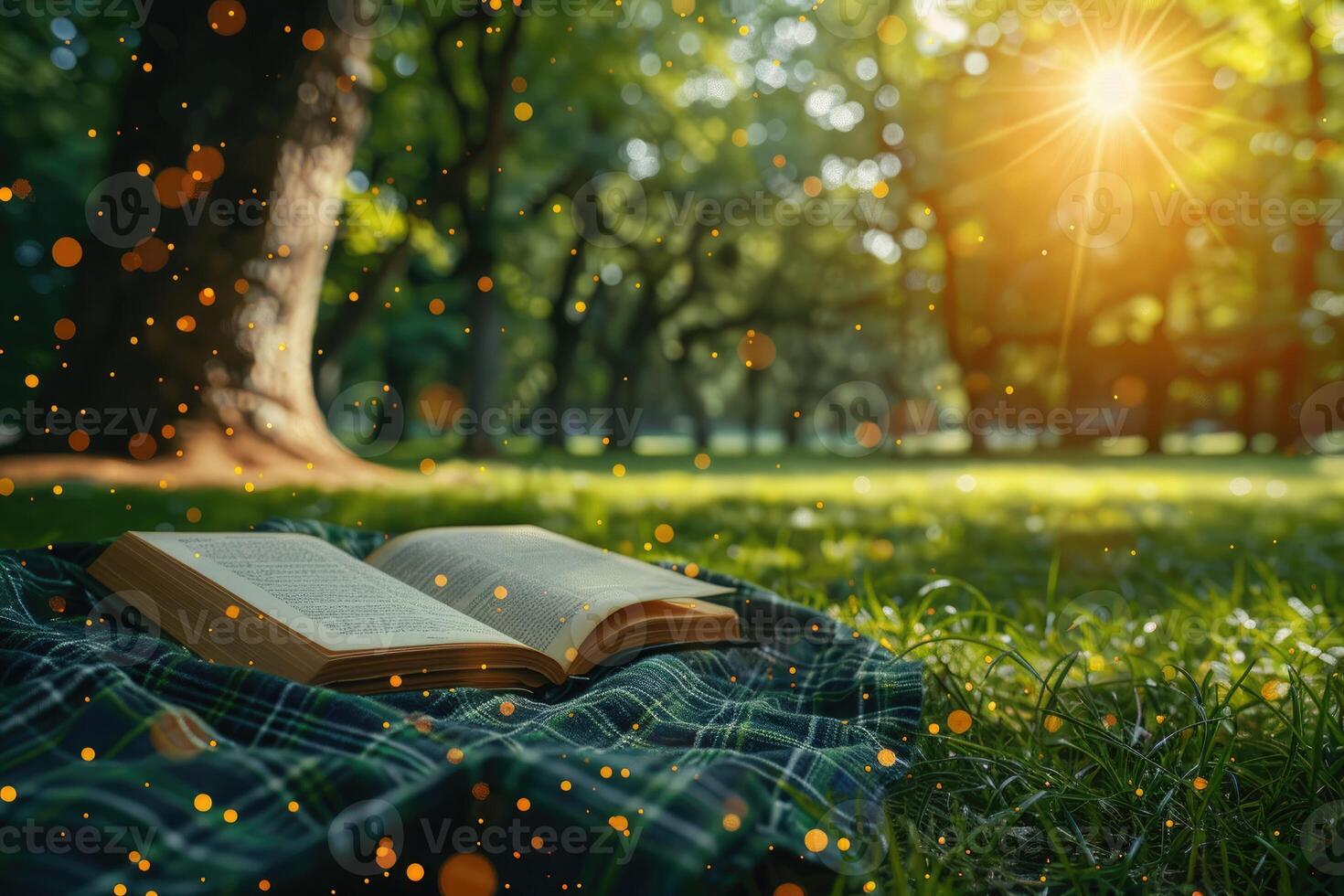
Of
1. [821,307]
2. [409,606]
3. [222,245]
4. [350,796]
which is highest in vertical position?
[821,307]

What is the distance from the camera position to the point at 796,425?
29406mm

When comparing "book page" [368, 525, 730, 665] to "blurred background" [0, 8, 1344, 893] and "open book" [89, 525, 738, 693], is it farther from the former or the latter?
"blurred background" [0, 8, 1344, 893]

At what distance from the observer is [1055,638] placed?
207cm

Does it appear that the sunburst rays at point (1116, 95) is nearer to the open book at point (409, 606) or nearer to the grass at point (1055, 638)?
the grass at point (1055, 638)

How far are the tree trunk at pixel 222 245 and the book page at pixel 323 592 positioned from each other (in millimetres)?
3192

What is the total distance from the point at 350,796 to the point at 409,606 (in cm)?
51

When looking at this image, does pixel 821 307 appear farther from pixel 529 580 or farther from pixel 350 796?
pixel 350 796

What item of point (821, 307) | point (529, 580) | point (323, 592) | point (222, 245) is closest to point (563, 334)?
point (821, 307)

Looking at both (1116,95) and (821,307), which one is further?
(821,307)

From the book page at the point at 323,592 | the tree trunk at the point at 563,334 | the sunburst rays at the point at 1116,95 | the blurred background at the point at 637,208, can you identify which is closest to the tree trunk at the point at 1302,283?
the blurred background at the point at 637,208

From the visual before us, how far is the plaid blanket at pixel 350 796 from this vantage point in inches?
31.7

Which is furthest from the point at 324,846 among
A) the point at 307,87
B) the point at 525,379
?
the point at 525,379

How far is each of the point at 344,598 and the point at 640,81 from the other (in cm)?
1024

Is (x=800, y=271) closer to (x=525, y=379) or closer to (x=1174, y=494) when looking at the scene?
(x=525, y=379)
